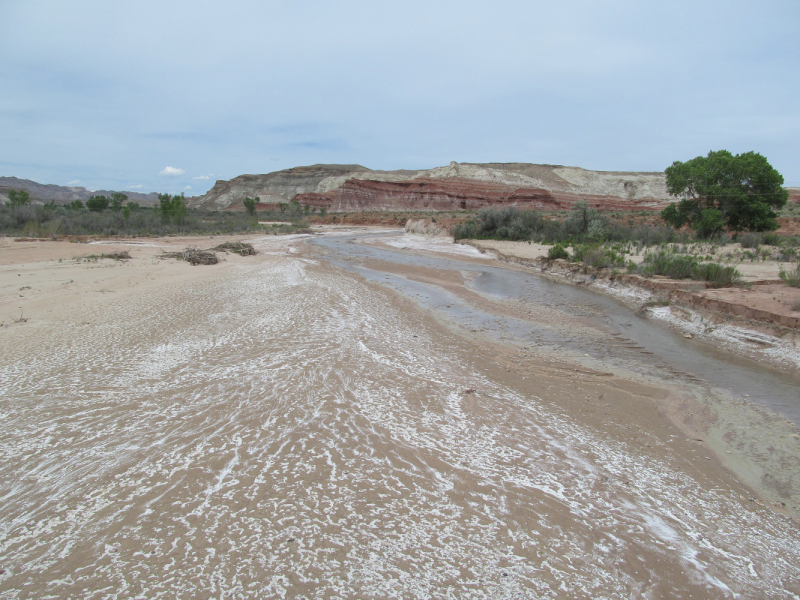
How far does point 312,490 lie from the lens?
313 centimetres

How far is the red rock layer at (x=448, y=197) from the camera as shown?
72.9m

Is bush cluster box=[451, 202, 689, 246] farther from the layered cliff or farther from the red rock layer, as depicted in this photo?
the layered cliff

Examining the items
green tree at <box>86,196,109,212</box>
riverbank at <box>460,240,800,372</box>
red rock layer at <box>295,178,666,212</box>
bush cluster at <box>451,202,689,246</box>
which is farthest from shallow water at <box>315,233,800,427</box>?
red rock layer at <box>295,178,666,212</box>

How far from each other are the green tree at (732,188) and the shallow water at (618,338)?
37.1 feet

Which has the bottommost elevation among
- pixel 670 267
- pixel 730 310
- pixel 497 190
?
pixel 730 310

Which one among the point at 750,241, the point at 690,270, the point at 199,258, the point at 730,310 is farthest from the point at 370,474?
the point at 750,241

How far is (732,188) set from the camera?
20172 mm

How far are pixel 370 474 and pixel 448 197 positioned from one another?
77.2 metres

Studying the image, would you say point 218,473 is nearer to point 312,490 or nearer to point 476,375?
point 312,490

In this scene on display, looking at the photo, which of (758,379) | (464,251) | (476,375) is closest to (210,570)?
(476,375)

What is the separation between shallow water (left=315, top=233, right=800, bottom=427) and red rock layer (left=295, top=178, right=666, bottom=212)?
62126mm

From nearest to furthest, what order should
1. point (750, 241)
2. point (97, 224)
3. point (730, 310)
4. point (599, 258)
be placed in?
point (730, 310)
point (599, 258)
point (750, 241)
point (97, 224)

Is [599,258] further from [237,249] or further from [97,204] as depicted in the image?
[97,204]

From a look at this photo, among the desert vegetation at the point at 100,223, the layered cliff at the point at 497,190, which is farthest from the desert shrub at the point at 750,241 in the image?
the layered cliff at the point at 497,190
